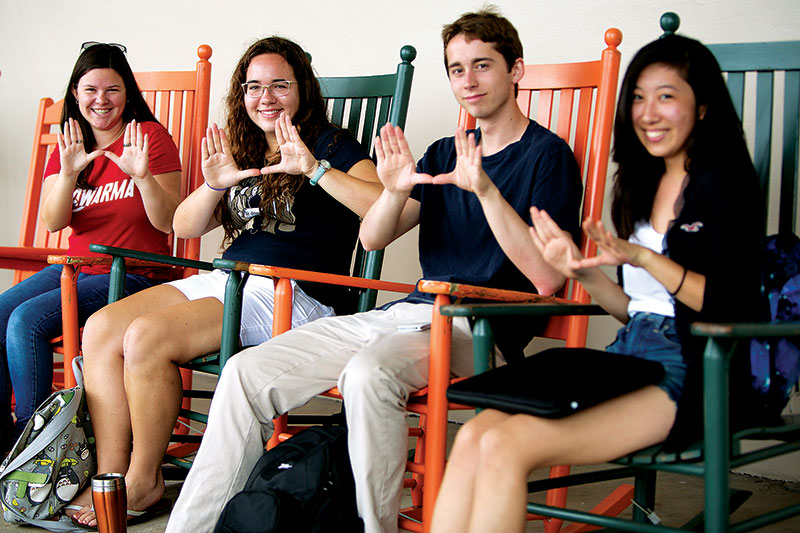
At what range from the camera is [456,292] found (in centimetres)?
144

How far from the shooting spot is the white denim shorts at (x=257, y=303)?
1957mm

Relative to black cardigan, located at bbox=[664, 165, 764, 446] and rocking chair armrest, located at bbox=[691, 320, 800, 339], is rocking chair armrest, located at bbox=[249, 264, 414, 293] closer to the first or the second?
black cardigan, located at bbox=[664, 165, 764, 446]

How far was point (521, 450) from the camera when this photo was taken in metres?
1.17

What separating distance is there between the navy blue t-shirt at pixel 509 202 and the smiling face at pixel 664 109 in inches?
11.3

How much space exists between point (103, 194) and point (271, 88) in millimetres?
704

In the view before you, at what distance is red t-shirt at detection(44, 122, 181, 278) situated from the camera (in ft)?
8.04

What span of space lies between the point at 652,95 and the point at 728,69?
421 millimetres

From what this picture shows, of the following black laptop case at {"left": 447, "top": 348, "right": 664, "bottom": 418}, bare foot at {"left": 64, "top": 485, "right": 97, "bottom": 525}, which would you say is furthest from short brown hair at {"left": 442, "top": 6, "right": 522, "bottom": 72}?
bare foot at {"left": 64, "top": 485, "right": 97, "bottom": 525}

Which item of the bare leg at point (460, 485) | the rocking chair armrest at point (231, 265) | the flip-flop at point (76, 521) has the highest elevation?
the rocking chair armrest at point (231, 265)

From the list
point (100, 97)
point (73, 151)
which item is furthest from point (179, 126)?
point (73, 151)

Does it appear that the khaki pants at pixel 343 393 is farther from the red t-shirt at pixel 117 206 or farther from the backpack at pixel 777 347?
the red t-shirt at pixel 117 206

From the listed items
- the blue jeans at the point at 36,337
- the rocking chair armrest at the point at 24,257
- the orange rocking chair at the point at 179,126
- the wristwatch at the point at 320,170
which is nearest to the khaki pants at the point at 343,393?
the wristwatch at the point at 320,170

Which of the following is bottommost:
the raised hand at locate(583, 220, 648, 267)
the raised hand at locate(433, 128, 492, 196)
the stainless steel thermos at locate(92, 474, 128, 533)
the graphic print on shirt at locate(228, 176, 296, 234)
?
the stainless steel thermos at locate(92, 474, 128, 533)

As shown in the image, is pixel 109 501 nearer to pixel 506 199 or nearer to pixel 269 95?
pixel 506 199
